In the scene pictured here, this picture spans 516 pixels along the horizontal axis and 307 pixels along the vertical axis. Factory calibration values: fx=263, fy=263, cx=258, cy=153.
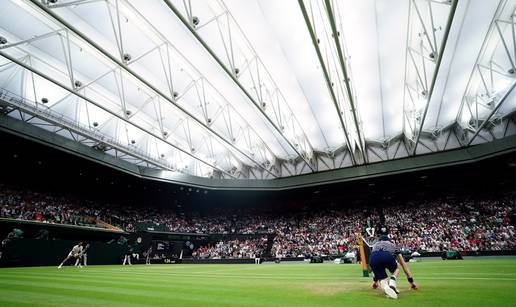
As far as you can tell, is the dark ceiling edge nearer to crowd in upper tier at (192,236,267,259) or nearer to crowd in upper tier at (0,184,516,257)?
crowd in upper tier at (0,184,516,257)

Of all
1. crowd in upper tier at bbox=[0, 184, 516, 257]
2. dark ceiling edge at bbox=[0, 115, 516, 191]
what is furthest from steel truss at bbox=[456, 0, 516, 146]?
crowd in upper tier at bbox=[0, 184, 516, 257]

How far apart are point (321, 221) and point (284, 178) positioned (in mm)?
7491

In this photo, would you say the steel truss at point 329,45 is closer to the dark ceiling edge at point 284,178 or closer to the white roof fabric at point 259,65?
the white roof fabric at point 259,65

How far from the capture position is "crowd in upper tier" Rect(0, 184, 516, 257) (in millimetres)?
22953

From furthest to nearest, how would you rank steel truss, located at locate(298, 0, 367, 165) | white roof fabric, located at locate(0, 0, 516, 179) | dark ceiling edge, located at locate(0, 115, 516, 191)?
dark ceiling edge, located at locate(0, 115, 516, 191)
white roof fabric, located at locate(0, 0, 516, 179)
steel truss, located at locate(298, 0, 367, 165)

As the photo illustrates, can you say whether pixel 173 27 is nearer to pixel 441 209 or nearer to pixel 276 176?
pixel 276 176

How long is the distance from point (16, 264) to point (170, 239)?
55.3 feet

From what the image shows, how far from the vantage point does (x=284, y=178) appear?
1346 inches

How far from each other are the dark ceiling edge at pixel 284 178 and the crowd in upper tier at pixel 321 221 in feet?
18.3

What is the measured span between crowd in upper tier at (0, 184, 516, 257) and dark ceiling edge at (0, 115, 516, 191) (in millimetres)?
5591

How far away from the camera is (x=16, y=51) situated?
1514 centimetres

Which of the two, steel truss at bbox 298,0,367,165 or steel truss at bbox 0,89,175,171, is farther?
steel truss at bbox 0,89,175,171

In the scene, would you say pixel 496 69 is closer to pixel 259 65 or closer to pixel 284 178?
pixel 259 65

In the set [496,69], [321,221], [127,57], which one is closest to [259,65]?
[127,57]
